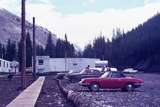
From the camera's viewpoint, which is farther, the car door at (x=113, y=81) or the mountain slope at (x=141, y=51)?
the mountain slope at (x=141, y=51)

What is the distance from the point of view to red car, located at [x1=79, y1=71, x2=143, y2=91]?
41.1 meters

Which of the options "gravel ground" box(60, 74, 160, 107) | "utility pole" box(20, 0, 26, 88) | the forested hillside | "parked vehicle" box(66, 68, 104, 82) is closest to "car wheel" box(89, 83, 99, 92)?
"gravel ground" box(60, 74, 160, 107)

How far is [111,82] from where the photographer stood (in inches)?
1624

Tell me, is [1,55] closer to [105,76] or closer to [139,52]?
[139,52]

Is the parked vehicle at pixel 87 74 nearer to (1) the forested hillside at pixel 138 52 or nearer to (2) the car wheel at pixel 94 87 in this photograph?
(2) the car wheel at pixel 94 87

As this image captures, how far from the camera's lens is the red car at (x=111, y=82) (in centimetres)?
4109

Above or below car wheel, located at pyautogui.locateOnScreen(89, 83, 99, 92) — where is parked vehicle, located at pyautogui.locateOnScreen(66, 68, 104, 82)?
above

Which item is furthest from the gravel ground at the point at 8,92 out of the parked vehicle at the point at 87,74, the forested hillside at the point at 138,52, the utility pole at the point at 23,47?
the forested hillside at the point at 138,52

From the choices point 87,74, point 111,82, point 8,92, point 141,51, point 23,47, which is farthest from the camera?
point 141,51

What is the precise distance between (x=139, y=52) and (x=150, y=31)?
62.9ft

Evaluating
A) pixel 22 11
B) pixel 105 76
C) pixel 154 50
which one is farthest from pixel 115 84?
pixel 154 50

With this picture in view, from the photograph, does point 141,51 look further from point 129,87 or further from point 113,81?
point 113,81

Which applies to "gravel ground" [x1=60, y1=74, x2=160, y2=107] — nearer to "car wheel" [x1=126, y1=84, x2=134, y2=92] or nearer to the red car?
the red car

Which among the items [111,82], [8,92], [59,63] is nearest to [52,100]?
[8,92]
